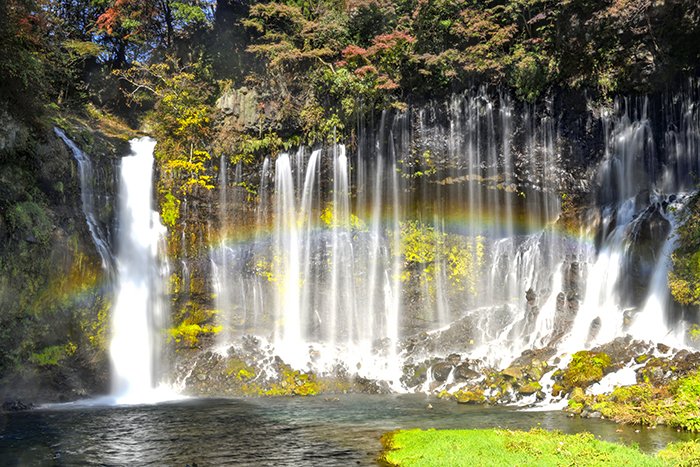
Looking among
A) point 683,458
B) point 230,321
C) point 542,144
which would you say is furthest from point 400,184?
point 683,458

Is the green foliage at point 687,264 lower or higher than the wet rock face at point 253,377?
higher

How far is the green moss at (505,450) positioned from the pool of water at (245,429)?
820mm

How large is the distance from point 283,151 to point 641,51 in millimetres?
15924

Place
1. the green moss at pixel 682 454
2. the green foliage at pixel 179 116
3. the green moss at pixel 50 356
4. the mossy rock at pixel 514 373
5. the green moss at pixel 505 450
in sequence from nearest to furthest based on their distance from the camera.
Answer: the green moss at pixel 682 454 < the green moss at pixel 505 450 < the mossy rock at pixel 514 373 < the green moss at pixel 50 356 < the green foliage at pixel 179 116

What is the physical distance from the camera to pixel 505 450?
1216 cm

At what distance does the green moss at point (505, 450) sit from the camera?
36.7 ft

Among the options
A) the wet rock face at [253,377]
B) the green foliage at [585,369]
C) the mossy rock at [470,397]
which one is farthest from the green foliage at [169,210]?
the green foliage at [585,369]

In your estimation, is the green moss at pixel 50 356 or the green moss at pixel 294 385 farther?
the green moss at pixel 294 385

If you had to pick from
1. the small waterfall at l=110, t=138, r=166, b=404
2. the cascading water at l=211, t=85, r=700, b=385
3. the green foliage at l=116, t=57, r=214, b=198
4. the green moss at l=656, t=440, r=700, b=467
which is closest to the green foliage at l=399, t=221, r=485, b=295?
the cascading water at l=211, t=85, r=700, b=385

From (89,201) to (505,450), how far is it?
19444 millimetres

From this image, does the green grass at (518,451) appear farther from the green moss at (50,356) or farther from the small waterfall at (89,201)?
the small waterfall at (89,201)

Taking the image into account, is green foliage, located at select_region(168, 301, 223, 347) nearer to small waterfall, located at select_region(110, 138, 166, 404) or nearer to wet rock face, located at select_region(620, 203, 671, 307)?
small waterfall, located at select_region(110, 138, 166, 404)

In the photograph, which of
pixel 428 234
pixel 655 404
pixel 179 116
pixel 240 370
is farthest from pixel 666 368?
pixel 179 116

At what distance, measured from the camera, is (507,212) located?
1069 inches
